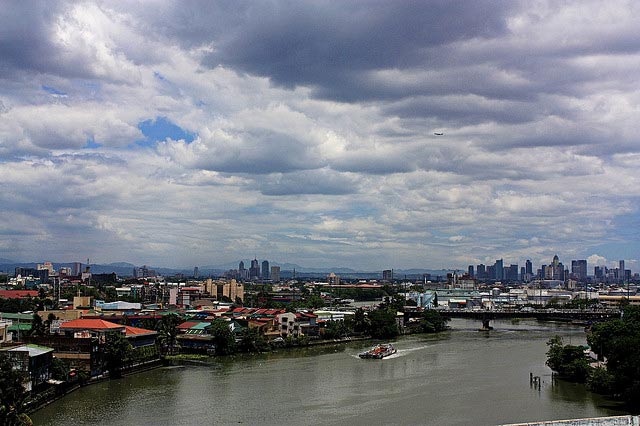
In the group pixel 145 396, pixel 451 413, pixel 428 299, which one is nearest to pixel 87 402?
pixel 145 396

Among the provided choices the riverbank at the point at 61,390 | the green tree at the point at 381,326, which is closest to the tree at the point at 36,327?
the riverbank at the point at 61,390

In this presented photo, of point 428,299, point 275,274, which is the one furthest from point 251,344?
point 275,274

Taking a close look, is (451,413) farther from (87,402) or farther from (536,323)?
(536,323)

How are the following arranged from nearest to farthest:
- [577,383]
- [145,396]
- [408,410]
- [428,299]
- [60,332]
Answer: [408,410] < [145,396] < [577,383] < [60,332] < [428,299]

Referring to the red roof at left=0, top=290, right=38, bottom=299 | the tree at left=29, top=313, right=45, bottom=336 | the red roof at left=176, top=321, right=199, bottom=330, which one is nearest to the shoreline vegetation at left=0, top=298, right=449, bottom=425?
the tree at left=29, top=313, right=45, bottom=336

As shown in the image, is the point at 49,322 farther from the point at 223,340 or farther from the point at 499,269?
the point at 499,269

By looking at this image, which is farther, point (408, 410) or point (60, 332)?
point (60, 332)

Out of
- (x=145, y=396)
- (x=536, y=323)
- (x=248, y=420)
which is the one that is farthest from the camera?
(x=536, y=323)
